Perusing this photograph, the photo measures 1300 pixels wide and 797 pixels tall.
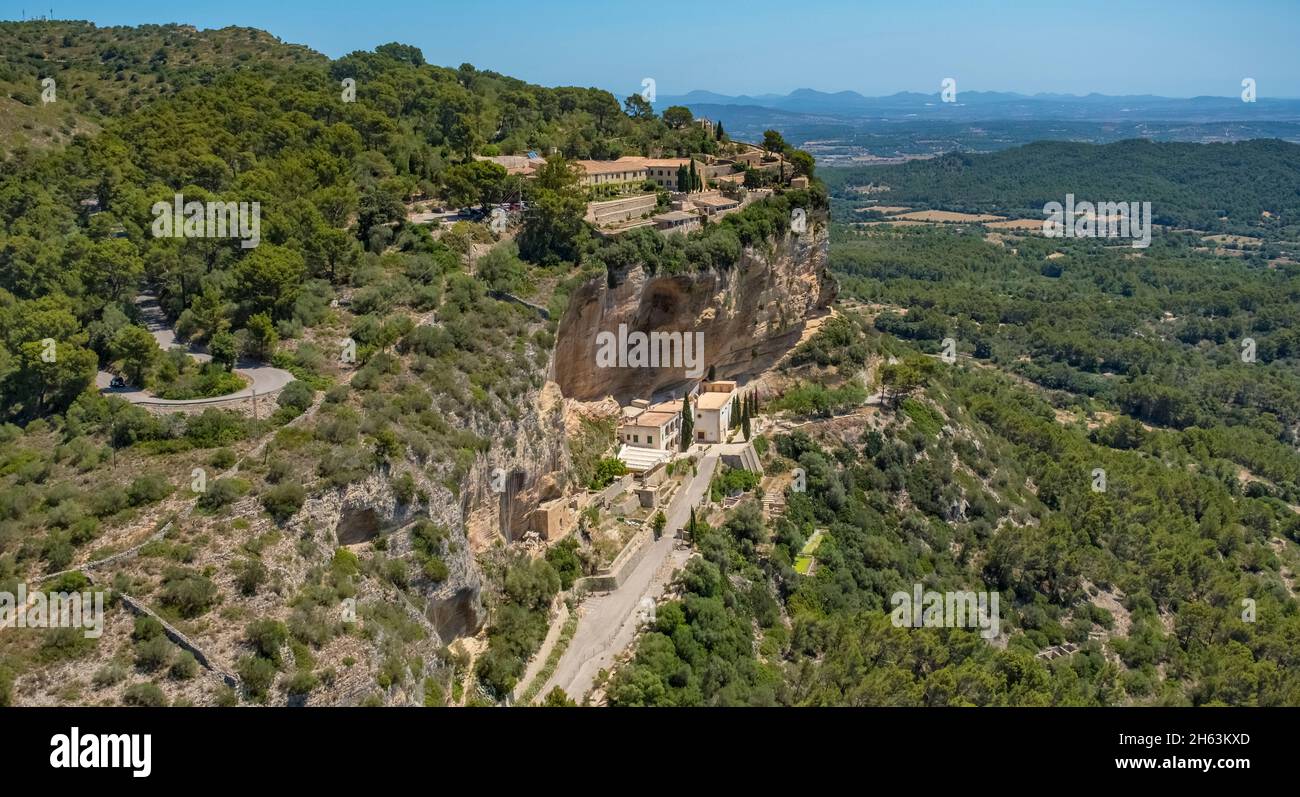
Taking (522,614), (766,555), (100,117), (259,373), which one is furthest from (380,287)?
(100,117)

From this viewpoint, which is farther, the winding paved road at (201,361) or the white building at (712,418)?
the white building at (712,418)

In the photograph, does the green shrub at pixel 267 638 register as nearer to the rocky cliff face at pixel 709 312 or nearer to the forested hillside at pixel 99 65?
the rocky cliff face at pixel 709 312

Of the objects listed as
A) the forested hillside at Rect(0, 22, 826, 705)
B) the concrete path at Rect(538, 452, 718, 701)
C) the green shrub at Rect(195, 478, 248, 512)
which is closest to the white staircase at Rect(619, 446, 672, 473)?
the concrete path at Rect(538, 452, 718, 701)

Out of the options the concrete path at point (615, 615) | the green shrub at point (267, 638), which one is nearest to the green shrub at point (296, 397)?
the green shrub at point (267, 638)

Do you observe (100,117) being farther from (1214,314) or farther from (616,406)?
(1214,314)

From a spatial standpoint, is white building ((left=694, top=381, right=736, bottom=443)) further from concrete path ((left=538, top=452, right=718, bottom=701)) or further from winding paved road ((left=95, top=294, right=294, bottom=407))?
winding paved road ((left=95, top=294, right=294, bottom=407))
